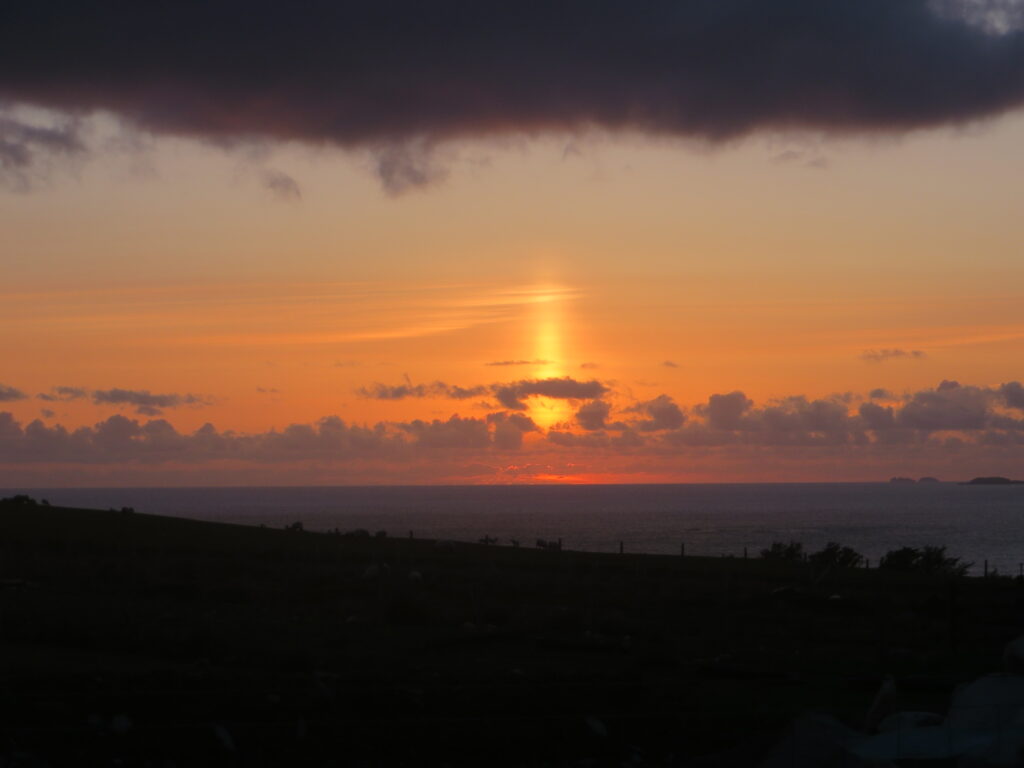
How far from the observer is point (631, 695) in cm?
2075

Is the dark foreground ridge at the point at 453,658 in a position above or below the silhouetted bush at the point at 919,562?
below

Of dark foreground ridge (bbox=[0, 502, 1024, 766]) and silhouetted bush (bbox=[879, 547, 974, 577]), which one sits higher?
silhouetted bush (bbox=[879, 547, 974, 577])

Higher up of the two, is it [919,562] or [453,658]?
[919,562]

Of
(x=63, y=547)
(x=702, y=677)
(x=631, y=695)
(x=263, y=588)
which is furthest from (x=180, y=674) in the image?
(x=63, y=547)

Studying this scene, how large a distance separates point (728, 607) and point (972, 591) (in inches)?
352

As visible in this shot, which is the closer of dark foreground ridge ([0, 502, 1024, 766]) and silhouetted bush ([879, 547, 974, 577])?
dark foreground ridge ([0, 502, 1024, 766])

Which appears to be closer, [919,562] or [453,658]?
[453,658]

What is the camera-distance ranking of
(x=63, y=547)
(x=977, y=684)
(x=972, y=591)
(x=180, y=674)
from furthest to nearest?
(x=63, y=547), (x=972, y=591), (x=180, y=674), (x=977, y=684)

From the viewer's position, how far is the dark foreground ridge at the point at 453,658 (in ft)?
59.0

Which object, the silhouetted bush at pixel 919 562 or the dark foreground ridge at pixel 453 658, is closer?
the dark foreground ridge at pixel 453 658

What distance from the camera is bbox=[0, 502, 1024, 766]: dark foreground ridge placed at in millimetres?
17984

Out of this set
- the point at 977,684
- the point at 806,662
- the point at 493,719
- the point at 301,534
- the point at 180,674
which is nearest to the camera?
the point at 977,684

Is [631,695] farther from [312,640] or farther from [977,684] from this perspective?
[312,640]

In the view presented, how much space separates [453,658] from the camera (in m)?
24.8
